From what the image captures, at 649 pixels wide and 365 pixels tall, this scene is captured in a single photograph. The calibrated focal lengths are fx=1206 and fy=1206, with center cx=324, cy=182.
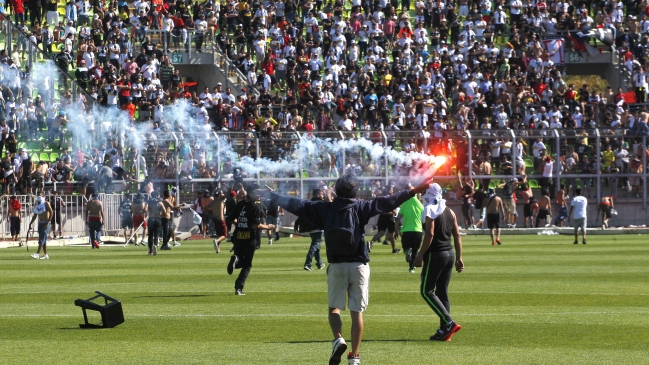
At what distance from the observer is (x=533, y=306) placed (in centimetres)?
1778

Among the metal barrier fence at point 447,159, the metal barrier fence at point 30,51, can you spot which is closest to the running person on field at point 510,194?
the metal barrier fence at point 447,159

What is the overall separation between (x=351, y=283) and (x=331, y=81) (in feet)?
122

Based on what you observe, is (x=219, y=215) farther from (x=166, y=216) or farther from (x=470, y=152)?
(x=470, y=152)

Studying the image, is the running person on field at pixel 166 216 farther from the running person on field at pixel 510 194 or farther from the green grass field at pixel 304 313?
the running person on field at pixel 510 194

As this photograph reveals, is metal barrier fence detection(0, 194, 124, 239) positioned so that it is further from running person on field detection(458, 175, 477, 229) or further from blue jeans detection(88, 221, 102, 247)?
running person on field detection(458, 175, 477, 229)

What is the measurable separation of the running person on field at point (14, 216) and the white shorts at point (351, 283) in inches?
1107

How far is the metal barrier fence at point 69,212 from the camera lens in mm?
38594

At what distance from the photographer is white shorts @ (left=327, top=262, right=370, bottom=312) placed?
11781 millimetres

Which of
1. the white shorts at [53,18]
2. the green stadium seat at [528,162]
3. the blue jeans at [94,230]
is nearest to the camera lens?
the blue jeans at [94,230]

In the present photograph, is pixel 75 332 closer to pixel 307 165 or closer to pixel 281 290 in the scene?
pixel 281 290

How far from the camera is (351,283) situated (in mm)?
11844

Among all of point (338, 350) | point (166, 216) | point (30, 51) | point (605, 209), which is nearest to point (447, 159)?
point (605, 209)

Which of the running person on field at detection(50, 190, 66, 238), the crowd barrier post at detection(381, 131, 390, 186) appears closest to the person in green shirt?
the crowd barrier post at detection(381, 131, 390, 186)

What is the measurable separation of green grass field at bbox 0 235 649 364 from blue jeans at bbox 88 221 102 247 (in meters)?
6.63
